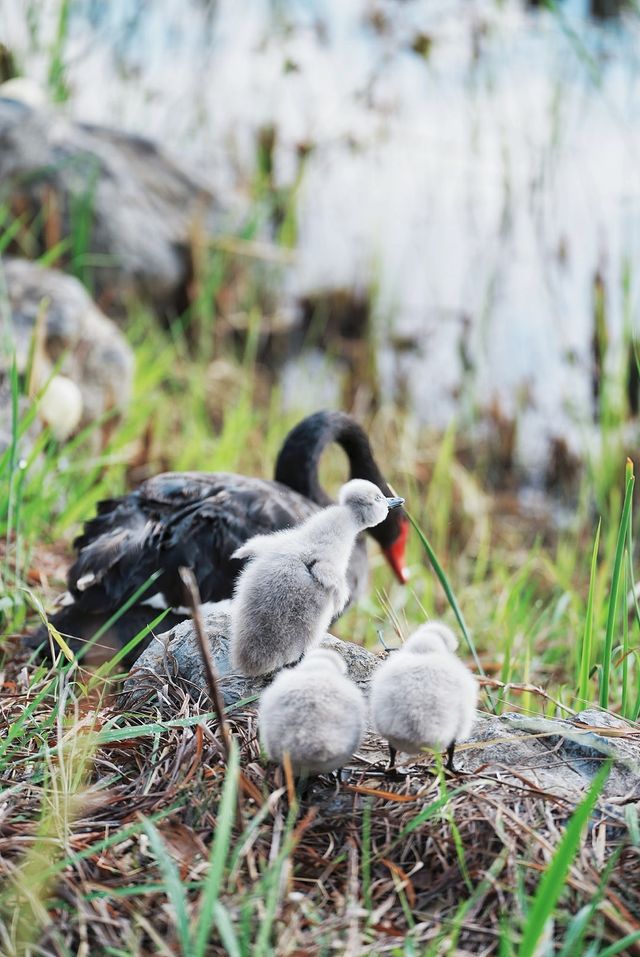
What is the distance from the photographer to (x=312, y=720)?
1.71 m

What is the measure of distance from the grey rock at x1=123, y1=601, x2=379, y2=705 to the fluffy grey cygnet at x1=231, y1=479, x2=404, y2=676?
73mm

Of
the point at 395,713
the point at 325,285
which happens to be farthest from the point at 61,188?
the point at 395,713

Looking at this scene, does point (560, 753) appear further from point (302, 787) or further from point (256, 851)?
point (256, 851)

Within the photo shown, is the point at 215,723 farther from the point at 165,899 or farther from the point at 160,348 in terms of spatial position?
the point at 160,348

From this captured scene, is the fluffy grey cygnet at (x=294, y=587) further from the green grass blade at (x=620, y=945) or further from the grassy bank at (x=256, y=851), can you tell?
the green grass blade at (x=620, y=945)

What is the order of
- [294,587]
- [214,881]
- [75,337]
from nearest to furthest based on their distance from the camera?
[214,881] → [294,587] → [75,337]

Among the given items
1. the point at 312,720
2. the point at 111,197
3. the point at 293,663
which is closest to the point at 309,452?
the point at 293,663

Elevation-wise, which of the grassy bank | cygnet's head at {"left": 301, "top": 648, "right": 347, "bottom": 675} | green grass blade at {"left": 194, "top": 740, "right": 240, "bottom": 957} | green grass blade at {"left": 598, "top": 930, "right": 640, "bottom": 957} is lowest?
the grassy bank

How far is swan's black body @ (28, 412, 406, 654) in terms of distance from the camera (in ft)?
9.59

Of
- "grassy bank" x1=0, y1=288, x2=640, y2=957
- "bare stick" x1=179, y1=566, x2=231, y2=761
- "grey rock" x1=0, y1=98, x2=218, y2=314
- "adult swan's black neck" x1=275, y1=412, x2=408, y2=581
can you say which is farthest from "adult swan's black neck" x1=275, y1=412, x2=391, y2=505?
"grey rock" x1=0, y1=98, x2=218, y2=314

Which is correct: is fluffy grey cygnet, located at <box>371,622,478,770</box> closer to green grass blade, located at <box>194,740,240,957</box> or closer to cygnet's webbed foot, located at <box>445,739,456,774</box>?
cygnet's webbed foot, located at <box>445,739,456,774</box>

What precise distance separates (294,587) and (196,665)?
1.00 feet

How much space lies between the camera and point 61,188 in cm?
664

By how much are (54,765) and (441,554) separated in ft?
11.7
